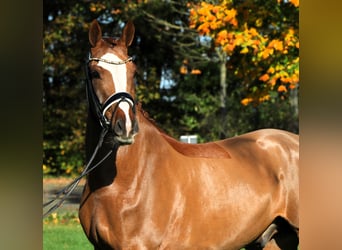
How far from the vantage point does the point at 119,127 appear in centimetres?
304

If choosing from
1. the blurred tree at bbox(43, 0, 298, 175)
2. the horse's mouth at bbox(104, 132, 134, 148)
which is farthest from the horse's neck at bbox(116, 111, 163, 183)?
the blurred tree at bbox(43, 0, 298, 175)

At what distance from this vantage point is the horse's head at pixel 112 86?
10.0ft

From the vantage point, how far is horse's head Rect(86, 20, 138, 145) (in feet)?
10.0

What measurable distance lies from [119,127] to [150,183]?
1.97 ft

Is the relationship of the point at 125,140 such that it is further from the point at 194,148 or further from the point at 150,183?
the point at 194,148

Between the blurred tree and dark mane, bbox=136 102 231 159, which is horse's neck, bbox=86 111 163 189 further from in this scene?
the blurred tree

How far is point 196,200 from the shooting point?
3707mm

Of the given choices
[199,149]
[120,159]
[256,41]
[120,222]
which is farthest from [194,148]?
[256,41]

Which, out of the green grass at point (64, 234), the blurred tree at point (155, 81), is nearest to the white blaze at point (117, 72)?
the green grass at point (64, 234)

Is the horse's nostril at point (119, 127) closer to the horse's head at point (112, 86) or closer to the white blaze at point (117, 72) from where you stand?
the horse's head at point (112, 86)

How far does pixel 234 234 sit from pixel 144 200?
88cm
